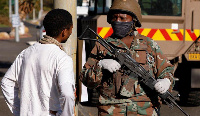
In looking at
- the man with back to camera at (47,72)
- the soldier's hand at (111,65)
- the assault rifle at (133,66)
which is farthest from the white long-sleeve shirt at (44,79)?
the assault rifle at (133,66)

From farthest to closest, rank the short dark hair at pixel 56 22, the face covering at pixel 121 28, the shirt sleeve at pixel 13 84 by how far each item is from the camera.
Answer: the face covering at pixel 121 28 < the shirt sleeve at pixel 13 84 < the short dark hair at pixel 56 22

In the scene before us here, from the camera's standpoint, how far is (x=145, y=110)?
13.2ft

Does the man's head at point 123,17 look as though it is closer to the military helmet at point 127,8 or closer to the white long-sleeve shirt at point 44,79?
the military helmet at point 127,8

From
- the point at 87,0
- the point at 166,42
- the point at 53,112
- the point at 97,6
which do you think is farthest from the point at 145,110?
the point at 87,0

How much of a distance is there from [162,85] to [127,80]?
289mm

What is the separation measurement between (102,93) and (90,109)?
16.2 ft

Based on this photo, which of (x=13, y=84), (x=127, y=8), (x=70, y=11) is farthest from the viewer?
(x=70, y=11)

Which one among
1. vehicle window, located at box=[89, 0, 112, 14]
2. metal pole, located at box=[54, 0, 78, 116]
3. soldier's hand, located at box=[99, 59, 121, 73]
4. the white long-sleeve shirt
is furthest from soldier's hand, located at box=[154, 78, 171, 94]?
vehicle window, located at box=[89, 0, 112, 14]

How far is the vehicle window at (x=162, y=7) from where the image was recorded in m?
8.66

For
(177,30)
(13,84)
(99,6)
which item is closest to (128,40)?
(13,84)

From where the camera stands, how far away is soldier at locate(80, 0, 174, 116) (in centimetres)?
396

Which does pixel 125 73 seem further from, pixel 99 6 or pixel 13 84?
pixel 99 6

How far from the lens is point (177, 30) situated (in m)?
8.59

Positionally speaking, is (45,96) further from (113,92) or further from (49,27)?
(113,92)
